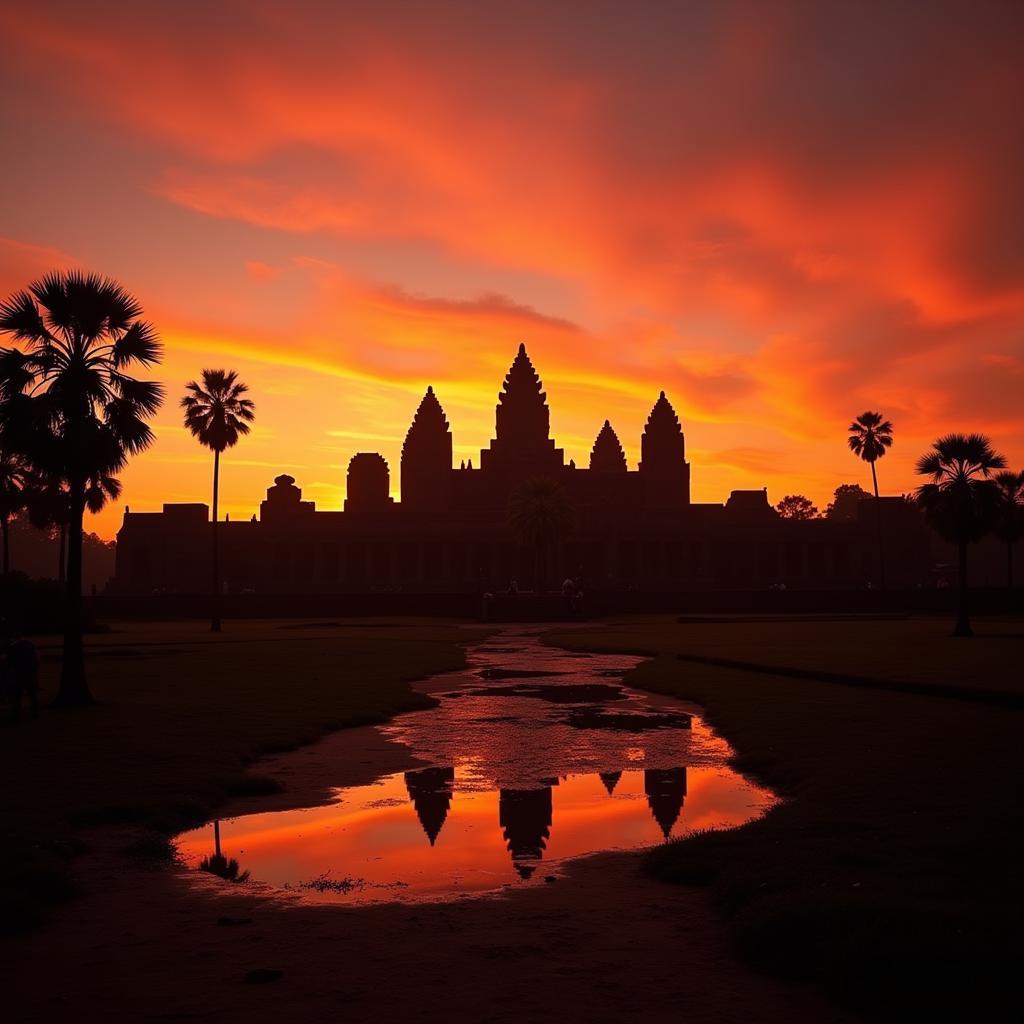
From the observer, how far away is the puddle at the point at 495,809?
9.45 meters

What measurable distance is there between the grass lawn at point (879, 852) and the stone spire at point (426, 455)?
117473 millimetres

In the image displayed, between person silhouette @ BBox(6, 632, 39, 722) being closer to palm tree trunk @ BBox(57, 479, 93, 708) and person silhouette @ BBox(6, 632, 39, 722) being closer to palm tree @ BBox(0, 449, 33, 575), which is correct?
palm tree trunk @ BBox(57, 479, 93, 708)

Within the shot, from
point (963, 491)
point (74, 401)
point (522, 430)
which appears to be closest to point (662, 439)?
point (522, 430)

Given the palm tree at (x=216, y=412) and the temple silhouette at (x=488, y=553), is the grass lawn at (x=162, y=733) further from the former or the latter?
the temple silhouette at (x=488, y=553)

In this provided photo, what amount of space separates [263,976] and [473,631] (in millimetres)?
44998

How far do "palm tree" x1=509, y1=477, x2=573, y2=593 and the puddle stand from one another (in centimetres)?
6897

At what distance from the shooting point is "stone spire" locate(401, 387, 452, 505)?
138500 millimetres

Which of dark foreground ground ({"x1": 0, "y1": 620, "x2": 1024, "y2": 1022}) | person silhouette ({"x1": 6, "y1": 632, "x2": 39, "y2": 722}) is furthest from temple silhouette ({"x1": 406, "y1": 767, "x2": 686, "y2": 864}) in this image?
person silhouette ({"x1": 6, "y1": 632, "x2": 39, "y2": 722})

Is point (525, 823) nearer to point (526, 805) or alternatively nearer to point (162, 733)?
point (526, 805)

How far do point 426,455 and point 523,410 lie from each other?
1439cm

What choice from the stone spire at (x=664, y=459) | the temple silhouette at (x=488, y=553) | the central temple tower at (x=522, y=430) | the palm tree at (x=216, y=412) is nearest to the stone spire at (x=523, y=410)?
the central temple tower at (x=522, y=430)

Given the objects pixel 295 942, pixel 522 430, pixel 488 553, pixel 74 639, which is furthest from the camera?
pixel 522 430

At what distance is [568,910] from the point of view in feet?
26.8

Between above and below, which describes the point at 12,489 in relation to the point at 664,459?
below
